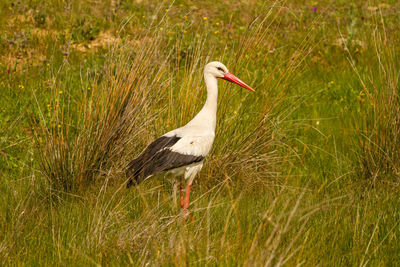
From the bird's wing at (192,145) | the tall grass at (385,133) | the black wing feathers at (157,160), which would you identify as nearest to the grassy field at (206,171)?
the tall grass at (385,133)

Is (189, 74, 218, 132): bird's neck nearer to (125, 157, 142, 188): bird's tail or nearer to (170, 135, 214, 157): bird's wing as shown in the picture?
(170, 135, 214, 157): bird's wing

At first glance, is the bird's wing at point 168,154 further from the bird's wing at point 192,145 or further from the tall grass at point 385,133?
the tall grass at point 385,133

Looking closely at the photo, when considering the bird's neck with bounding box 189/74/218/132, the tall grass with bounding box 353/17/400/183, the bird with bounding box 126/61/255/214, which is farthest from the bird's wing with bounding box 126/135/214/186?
the tall grass with bounding box 353/17/400/183

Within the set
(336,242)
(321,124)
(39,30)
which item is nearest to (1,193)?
(336,242)

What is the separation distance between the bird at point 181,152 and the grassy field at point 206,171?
0.19 m

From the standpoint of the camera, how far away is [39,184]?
4.61 metres

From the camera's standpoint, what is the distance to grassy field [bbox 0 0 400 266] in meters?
3.58

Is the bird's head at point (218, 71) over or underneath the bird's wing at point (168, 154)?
over

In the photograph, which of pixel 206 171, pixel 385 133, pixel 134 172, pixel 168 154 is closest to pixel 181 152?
pixel 168 154

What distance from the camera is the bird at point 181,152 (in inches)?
169

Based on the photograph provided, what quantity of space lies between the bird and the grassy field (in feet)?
0.61

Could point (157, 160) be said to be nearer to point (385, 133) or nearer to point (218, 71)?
point (218, 71)

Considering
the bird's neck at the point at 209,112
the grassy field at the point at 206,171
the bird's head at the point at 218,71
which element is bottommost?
the grassy field at the point at 206,171

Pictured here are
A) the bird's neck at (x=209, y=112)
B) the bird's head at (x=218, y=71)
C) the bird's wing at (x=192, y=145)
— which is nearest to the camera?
the bird's wing at (x=192, y=145)
